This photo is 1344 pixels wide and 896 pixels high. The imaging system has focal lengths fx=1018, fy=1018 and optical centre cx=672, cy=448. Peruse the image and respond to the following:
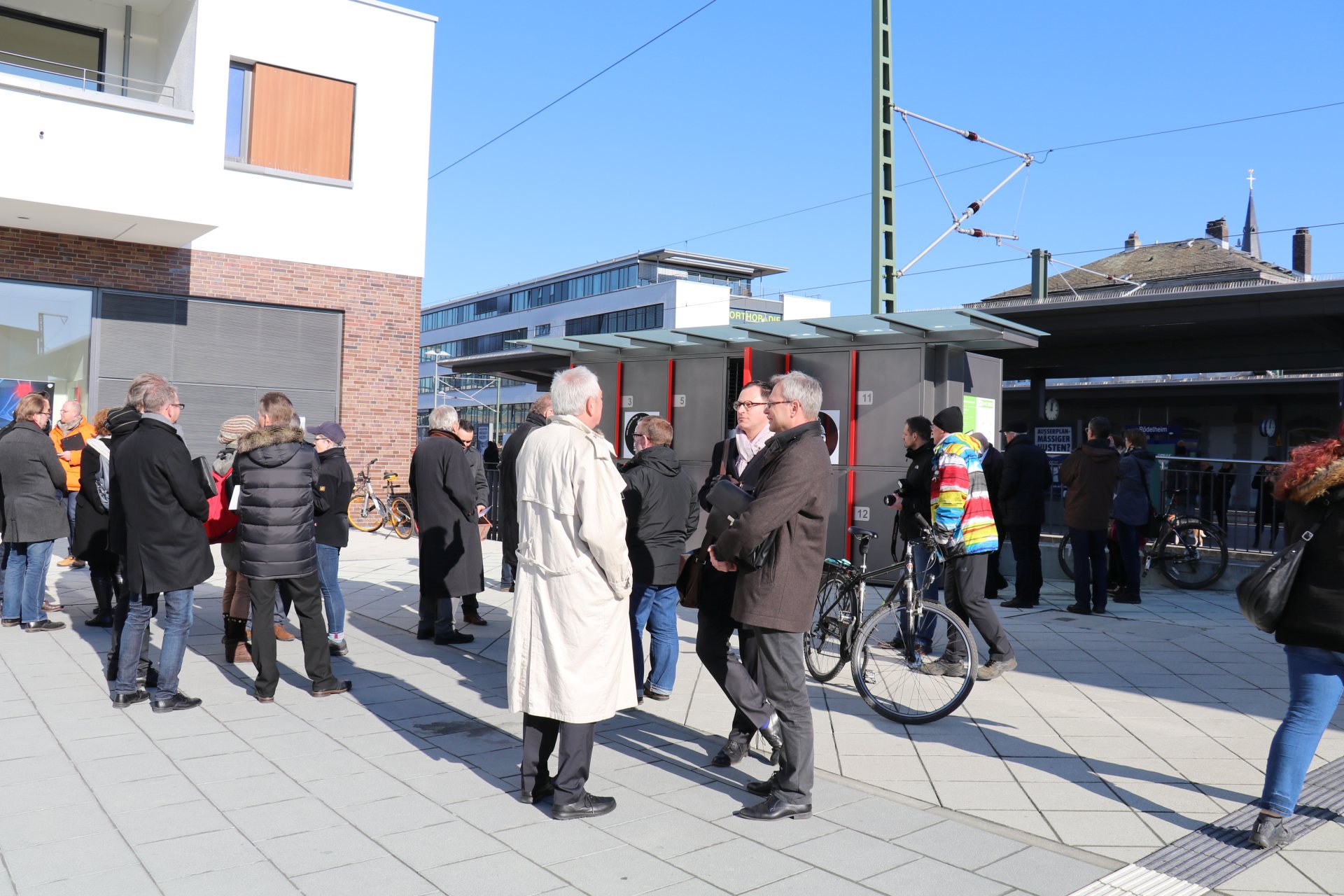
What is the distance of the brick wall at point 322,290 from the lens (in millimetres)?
14594

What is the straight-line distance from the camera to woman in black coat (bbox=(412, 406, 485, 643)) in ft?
25.5

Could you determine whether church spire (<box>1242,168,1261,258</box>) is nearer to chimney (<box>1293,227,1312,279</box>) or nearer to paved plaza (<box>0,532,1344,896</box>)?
chimney (<box>1293,227,1312,279</box>)

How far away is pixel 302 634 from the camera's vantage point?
6.29 m

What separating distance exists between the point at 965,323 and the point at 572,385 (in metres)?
7.53

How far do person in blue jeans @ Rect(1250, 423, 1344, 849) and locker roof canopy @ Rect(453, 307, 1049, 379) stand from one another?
6.92 metres

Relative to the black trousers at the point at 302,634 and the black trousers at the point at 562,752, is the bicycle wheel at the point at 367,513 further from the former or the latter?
the black trousers at the point at 562,752

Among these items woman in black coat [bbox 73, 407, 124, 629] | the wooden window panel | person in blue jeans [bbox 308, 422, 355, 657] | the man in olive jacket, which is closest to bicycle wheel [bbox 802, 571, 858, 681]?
the man in olive jacket

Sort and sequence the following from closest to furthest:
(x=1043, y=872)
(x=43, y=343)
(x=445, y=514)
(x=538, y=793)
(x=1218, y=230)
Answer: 1. (x=1043, y=872)
2. (x=538, y=793)
3. (x=445, y=514)
4. (x=43, y=343)
5. (x=1218, y=230)

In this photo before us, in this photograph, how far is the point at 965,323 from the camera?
1097 centimetres

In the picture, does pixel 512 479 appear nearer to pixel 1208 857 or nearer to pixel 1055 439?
pixel 1208 857

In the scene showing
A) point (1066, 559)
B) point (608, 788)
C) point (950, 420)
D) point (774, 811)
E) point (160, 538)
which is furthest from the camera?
point (1066, 559)

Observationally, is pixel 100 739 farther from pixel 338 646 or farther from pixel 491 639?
pixel 491 639

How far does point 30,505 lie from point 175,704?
10.5 feet

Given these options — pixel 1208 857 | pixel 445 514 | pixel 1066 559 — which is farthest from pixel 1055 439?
pixel 1208 857
